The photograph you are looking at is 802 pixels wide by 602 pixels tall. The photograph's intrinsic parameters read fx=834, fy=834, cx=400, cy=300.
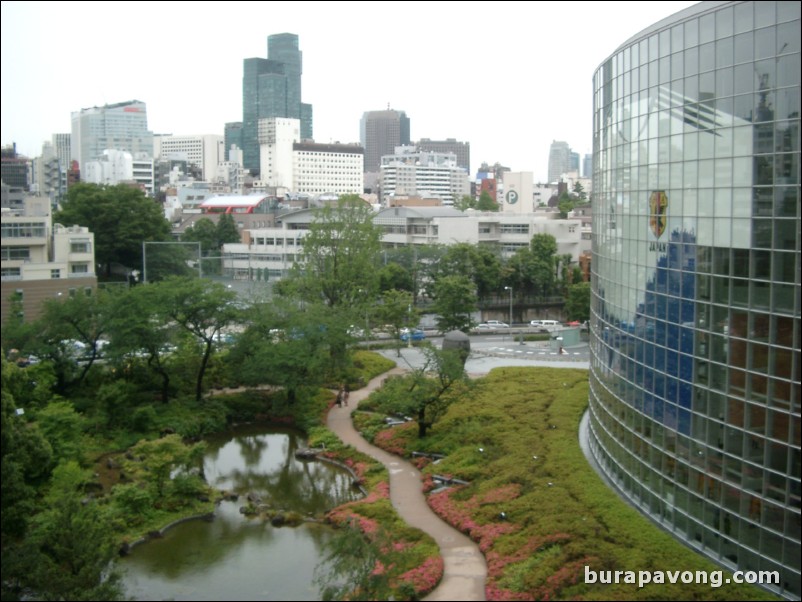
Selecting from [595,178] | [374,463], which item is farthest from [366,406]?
[595,178]

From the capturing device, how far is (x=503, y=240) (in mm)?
46438

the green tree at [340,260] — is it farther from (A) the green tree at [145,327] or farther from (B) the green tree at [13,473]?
(B) the green tree at [13,473]

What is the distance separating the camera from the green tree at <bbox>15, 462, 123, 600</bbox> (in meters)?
10.7

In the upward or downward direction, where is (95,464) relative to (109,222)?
downward

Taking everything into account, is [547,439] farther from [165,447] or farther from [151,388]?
[151,388]

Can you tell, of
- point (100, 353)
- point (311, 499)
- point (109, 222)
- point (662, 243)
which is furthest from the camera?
point (109, 222)

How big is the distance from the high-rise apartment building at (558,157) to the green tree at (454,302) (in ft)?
462

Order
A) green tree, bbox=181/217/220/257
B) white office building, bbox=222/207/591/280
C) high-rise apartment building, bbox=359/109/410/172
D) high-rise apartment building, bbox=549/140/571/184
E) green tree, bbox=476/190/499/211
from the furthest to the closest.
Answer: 1. high-rise apartment building, bbox=549/140/571/184
2. high-rise apartment building, bbox=359/109/410/172
3. green tree, bbox=476/190/499/211
4. green tree, bbox=181/217/220/257
5. white office building, bbox=222/207/591/280

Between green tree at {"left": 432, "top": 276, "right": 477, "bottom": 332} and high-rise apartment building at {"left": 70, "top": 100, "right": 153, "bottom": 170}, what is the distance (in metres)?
76.7

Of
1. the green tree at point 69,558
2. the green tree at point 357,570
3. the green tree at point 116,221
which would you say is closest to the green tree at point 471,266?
the green tree at point 116,221

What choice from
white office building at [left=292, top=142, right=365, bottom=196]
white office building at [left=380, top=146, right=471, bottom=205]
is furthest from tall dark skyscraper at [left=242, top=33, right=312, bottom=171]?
white office building at [left=380, top=146, right=471, bottom=205]

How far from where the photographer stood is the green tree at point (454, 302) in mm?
31594

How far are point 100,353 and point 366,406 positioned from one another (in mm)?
7150

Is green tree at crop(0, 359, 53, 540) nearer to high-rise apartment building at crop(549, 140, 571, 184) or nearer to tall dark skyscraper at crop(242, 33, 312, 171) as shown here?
tall dark skyscraper at crop(242, 33, 312, 171)
